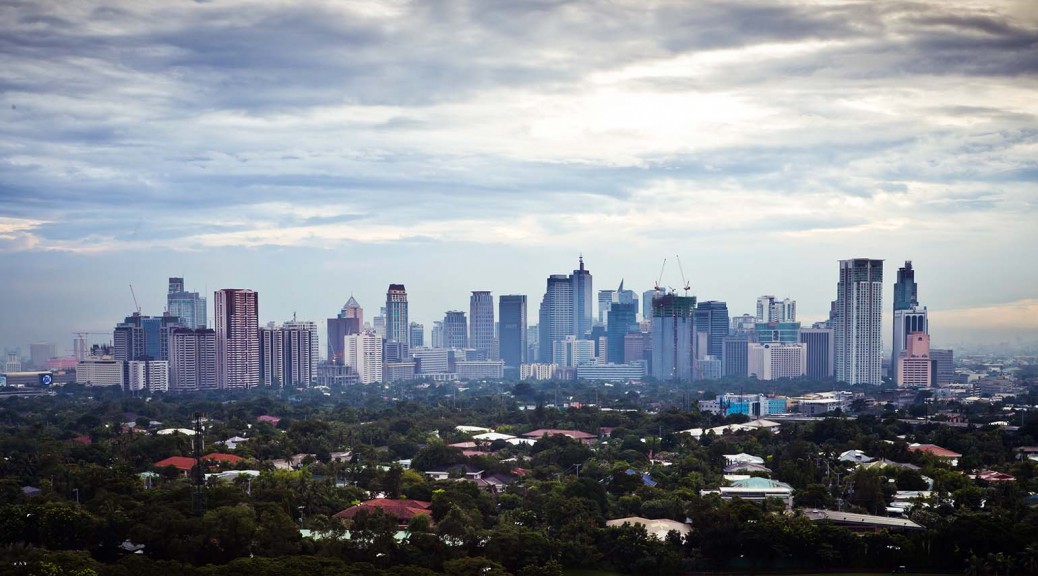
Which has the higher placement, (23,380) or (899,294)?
(899,294)

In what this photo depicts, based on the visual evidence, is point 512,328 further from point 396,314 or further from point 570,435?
point 570,435

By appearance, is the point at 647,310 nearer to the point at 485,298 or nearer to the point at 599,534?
the point at 485,298

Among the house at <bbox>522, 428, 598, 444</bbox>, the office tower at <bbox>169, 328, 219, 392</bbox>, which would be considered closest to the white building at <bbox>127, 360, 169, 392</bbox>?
the office tower at <bbox>169, 328, 219, 392</bbox>

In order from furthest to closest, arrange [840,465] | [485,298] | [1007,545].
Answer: [485,298], [840,465], [1007,545]

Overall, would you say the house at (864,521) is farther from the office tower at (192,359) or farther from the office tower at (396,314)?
the office tower at (396,314)

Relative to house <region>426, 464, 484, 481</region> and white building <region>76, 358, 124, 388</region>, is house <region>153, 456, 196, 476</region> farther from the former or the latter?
white building <region>76, 358, 124, 388</region>

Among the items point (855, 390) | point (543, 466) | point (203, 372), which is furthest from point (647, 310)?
point (543, 466)
